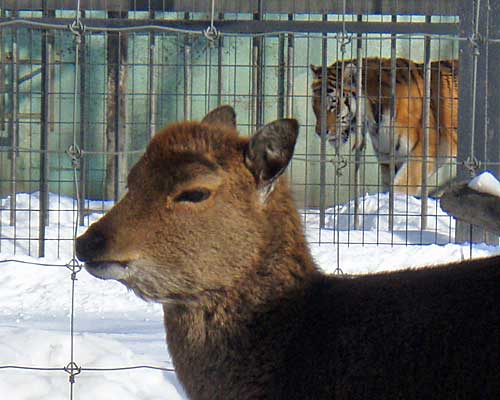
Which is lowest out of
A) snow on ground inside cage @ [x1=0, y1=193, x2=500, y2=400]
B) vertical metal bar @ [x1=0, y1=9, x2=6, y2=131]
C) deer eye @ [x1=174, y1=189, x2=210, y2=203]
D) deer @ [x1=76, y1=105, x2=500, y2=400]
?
snow on ground inside cage @ [x1=0, y1=193, x2=500, y2=400]

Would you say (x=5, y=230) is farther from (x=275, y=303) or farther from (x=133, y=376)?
(x=275, y=303)

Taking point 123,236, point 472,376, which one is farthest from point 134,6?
point 472,376

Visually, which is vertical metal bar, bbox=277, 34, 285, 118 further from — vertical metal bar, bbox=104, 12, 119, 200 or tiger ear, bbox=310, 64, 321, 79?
vertical metal bar, bbox=104, 12, 119, 200

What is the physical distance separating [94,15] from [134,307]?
3.97 meters

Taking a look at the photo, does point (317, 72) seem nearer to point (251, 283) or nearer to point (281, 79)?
point (281, 79)

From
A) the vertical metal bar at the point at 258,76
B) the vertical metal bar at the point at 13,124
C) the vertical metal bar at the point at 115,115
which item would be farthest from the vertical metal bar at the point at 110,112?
the vertical metal bar at the point at 258,76

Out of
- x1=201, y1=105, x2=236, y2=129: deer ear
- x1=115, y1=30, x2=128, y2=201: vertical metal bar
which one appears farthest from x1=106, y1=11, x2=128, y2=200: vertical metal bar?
x1=201, y1=105, x2=236, y2=129: deer ear

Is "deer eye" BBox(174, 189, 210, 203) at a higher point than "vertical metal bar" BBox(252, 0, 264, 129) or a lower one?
lower

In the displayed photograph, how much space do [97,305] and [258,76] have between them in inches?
92.6

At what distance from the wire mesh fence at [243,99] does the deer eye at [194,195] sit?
4.68 m

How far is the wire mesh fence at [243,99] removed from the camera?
27.3 ft

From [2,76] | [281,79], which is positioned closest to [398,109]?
[281,79]

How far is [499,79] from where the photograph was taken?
6.45m

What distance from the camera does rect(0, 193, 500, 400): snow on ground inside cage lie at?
16.8 ft
